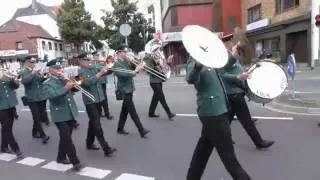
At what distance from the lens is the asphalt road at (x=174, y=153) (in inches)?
231

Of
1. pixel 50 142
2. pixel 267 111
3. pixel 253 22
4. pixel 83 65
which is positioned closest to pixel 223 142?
pixel 83 65

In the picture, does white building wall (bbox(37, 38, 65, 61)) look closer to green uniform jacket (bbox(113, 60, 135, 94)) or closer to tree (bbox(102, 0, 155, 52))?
tree (bbox(102, 0, 155, 52))

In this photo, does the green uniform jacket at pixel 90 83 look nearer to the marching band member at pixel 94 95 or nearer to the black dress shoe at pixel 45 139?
the marching band member at pixel 94 95

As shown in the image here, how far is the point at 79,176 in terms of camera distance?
622 cm

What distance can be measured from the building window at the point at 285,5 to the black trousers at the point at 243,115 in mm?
22396

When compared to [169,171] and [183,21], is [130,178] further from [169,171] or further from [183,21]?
[183,21]

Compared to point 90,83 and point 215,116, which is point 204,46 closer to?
point 215,116

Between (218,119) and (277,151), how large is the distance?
2592 mm

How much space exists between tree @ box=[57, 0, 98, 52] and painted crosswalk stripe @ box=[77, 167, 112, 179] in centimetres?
4801

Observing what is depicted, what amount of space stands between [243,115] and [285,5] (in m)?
24.1

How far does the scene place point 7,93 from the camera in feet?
25.5

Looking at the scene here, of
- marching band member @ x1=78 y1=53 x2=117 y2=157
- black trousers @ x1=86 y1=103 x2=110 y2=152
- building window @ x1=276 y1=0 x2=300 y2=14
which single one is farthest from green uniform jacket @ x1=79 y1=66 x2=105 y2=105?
building window @ x1=276 y1=0 x2=300 y2=14

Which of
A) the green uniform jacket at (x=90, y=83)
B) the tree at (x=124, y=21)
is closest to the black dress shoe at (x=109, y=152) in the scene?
the green uniform jacket at (x=90, y=83)

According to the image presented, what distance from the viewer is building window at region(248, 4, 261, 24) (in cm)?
3369
